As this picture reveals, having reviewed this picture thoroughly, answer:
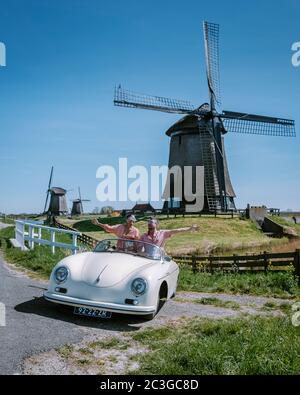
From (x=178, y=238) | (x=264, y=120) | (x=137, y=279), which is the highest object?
A: (x=264, y=120)

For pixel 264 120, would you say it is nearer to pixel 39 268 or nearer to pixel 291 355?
pixel 39 268

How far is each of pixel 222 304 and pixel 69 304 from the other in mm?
3267

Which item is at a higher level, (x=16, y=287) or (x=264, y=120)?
(x=264, y=120)

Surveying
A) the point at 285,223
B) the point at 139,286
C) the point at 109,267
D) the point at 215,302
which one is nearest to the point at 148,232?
the point at 215,302

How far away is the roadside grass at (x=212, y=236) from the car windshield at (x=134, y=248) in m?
14.8

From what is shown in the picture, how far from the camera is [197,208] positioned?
39250 mm

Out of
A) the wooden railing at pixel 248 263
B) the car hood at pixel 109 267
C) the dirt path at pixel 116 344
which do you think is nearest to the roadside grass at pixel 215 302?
the dirt path at pixel 116 344

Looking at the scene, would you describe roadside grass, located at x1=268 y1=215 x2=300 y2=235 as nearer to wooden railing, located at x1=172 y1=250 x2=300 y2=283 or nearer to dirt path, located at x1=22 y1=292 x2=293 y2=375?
wooden railing, located at x1=172 y1=250 x2=300 y2=283

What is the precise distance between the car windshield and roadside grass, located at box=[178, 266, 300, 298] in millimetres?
2441

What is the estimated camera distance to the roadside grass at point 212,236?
24516mm

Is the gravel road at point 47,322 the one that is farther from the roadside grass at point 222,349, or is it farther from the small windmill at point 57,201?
the small windmill at point 57,201

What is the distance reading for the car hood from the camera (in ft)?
20.4

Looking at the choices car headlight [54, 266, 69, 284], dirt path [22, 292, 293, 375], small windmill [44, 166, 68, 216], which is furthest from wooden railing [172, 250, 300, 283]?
small windmill [44, 166, 68, 216]
